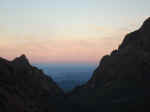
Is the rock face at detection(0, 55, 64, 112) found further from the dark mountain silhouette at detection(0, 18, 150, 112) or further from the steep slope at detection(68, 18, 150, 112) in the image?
the steep slope at detection(68, 18, 150, 112)

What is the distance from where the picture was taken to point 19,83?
1571 inches

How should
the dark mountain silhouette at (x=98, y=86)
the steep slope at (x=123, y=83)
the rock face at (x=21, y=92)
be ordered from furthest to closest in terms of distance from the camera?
1. the steep slope at (x=123, y=83)
2. the dark mountain silhouette at (x=98, y=86)
3. the rock face at (x=21, y=92)

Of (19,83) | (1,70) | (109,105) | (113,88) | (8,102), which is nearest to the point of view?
(8,102)

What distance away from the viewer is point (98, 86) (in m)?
60.3

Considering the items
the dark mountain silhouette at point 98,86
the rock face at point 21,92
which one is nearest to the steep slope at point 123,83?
the dark mountain silhouette at point 98,86

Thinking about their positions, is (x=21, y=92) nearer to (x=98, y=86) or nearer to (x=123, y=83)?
(x=123, y=83)

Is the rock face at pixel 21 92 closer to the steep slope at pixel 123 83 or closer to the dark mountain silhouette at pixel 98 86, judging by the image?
the dark mountain silhouette at pixel 98 86

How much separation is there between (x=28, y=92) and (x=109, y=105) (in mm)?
19717

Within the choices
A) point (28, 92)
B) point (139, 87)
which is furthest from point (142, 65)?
point (28, 92)

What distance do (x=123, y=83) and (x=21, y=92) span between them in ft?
98.2

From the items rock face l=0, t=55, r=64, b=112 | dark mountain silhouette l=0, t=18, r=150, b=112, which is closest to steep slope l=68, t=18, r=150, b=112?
dark mountain silhouette l=0, t=18, r=150, b=112

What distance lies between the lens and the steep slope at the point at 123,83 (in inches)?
1720

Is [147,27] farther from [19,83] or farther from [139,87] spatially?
[19,83]

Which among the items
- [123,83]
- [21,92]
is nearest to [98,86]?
[123,83]
